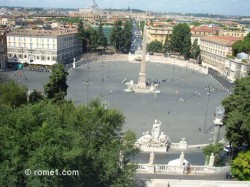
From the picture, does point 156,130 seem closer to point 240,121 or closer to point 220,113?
point 220,113

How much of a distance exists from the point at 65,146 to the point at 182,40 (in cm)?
7555

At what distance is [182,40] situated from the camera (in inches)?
3474

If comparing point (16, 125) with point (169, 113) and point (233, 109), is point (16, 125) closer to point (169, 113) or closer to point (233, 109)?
point (233, 109)

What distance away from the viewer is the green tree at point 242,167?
20.7 m

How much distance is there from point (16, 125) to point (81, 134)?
327 cm

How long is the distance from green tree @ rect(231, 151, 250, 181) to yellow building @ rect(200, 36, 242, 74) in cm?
5527

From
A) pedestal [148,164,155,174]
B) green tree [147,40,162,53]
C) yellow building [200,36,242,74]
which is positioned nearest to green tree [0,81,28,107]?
pedestal [148,164,155,174]

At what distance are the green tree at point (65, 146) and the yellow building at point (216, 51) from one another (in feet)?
197

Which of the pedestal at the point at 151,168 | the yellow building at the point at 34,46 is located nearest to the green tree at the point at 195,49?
the yellow building at the point at 34,46

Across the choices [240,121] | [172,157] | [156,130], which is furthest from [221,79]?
[240,121]

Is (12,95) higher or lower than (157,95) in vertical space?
higher

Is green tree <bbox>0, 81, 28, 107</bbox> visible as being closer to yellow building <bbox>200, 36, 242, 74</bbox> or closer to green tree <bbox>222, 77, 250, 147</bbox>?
green tree <bbox>222, 77, 250, 147</bbox>

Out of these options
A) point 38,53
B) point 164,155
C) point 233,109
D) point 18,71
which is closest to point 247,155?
point 233,109

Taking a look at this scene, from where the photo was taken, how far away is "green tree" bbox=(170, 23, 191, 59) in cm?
8612
